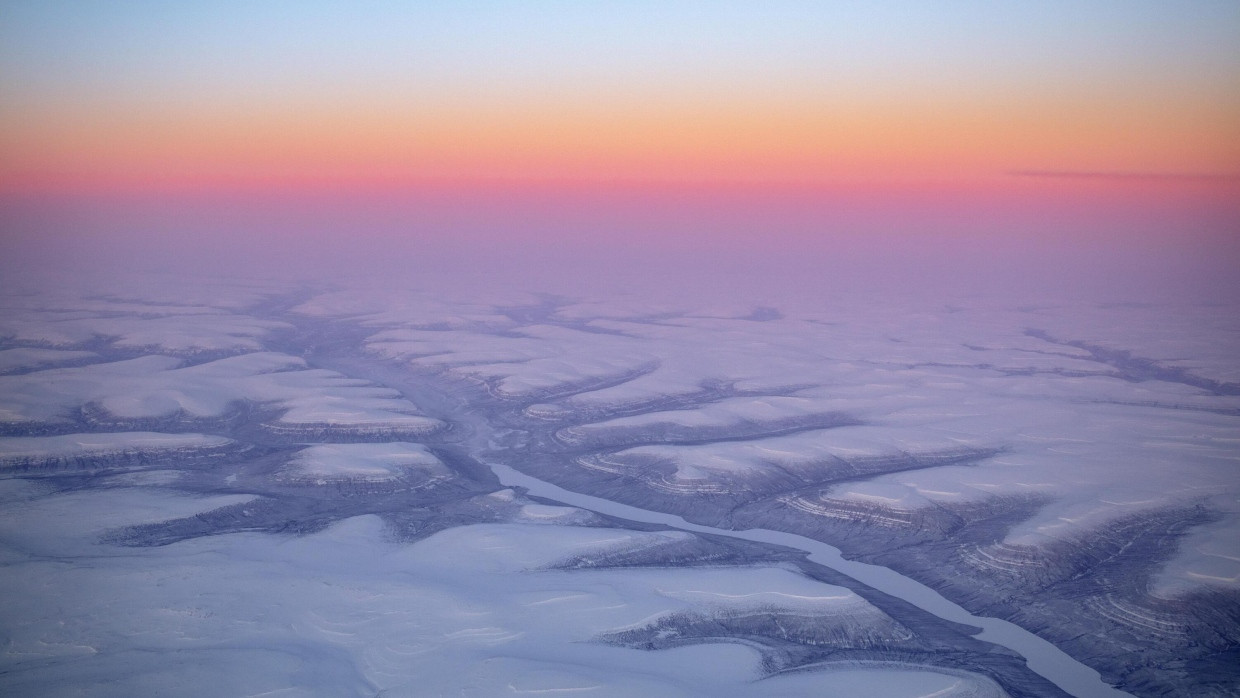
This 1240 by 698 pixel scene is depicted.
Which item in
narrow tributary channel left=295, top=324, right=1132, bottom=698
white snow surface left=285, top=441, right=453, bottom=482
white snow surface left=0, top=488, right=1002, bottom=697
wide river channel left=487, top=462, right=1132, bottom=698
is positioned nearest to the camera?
white snow surface left=0, top=488, right=1002, bottom=697

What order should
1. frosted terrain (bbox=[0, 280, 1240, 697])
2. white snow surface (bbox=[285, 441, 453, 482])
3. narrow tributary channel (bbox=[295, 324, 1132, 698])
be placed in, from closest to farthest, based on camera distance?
1. frosted terrain (bbox=[0, 280, 1240, 697])
2. narrow tributary channel (bbox=[295, 324, 1132, 698])
3. white snow surface (bbox=[285, 441, 453, 482])

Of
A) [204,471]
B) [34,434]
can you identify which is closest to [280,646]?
[204,471]

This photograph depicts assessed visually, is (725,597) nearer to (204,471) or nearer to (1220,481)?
(1220,481)

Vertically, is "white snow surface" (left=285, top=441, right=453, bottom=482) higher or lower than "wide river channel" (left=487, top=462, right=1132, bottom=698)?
higher

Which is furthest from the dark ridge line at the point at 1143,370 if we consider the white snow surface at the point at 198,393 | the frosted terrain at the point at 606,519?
the white snow surface at the point at 198,393

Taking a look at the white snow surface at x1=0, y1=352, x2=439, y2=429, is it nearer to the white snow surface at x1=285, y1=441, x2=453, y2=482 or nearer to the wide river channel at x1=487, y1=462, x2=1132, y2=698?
the white snow surface at x1=285, y1=441, x2=453, y2=482

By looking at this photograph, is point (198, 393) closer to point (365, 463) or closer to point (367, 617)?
point (365, 463)

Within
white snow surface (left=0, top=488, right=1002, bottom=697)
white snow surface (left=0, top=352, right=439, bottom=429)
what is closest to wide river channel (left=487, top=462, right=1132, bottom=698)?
white snow surface (left=0, top=488, right=1002, bottom=697)

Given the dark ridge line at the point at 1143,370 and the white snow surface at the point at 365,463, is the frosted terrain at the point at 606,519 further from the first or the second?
the dark ridge line at the point at 1143,370

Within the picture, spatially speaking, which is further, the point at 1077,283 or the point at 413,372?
the point at 1077,283

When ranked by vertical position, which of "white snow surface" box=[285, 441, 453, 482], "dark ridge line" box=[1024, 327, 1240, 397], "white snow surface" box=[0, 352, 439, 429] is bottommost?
"white snow surface" box=[285, 441, 453, 482]
